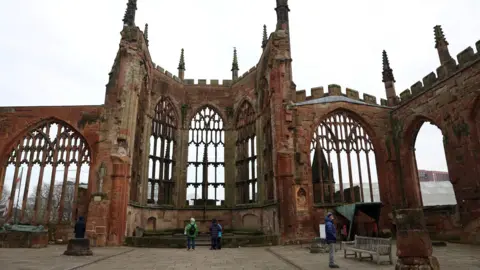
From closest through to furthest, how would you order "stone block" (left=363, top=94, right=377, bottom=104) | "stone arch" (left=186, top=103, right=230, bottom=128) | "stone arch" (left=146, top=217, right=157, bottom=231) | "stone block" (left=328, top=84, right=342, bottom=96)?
"stone block" (left=328, top=84, right=342, bottom=96), "stone arch" (left=146, top=217, right=157, bottom=231), "stone block" (left=363, top=94, right=377, bottom=104), "stone arch" (left=186, top=103, right=230, bottom=128)

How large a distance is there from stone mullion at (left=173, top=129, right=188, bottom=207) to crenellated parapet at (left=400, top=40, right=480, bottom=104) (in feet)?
50.4

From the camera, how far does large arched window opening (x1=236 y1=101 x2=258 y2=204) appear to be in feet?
72.8

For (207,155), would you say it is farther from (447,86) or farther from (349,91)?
(447,86)

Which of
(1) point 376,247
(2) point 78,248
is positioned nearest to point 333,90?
(1) point 376,247

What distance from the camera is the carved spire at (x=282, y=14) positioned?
807 inches

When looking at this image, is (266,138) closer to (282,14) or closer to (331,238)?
(282,14)

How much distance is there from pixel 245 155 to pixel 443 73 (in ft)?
43.3

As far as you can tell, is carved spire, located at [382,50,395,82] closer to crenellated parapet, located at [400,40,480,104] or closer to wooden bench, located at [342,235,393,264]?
crenellated parapet, located at [400,40,480,104]

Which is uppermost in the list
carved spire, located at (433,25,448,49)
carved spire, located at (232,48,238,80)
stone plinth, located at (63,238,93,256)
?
carved spire, located at (232,48,238,80)

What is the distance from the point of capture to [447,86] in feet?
53.9

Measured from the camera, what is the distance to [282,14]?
20938 millimetres

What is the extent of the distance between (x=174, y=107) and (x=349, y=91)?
12.8 meters

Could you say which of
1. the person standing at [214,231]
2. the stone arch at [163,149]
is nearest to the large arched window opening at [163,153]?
A: the stone arch at [163,149]

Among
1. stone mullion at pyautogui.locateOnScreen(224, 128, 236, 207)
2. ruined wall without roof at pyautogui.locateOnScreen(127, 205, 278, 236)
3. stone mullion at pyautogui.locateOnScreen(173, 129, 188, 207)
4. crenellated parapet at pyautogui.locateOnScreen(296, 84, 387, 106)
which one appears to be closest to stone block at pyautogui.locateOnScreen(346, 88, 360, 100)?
crenellated parapet at pyautogui.locateOnScreen(296, 84, 387, 106)
